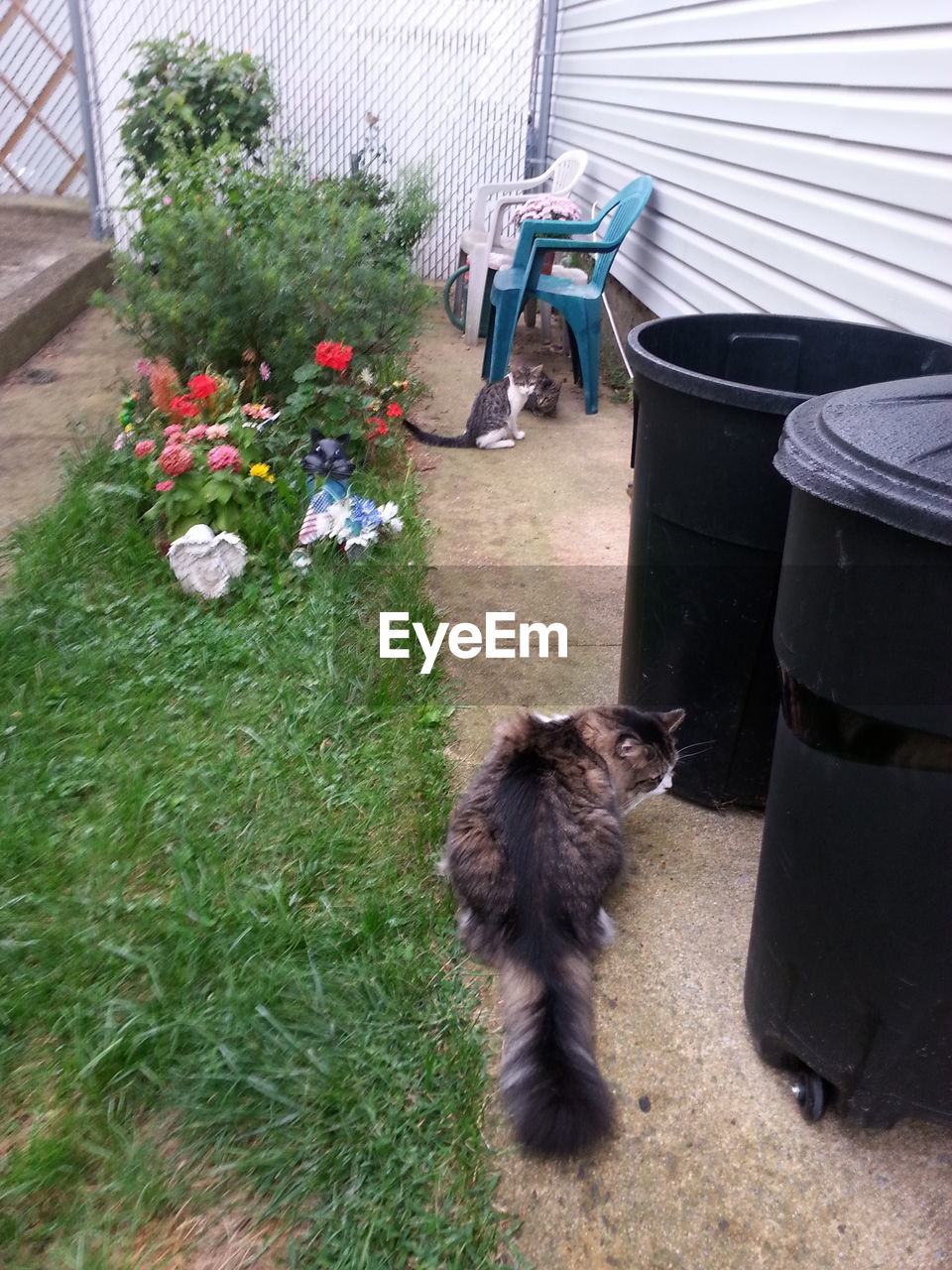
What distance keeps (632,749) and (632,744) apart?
0.04 feet

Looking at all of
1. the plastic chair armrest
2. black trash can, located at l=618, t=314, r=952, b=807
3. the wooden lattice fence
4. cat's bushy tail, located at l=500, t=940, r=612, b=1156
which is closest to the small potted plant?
the plastic chair armrest

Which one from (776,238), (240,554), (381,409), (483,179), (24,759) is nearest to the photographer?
(24,759)

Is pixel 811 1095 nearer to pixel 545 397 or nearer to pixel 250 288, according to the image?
pixel 250 288

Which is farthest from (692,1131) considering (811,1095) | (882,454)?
(882,454)

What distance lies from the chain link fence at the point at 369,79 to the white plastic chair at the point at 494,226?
1.56 m

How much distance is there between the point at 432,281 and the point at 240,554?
22.2 ft

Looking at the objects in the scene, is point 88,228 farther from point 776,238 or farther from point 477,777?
point 477,777

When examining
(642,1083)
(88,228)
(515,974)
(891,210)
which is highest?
(891,210)

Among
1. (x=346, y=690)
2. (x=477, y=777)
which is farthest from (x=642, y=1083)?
(x=346, y=690)

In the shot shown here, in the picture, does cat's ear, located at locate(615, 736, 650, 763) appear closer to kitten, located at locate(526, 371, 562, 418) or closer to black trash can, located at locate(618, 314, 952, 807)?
black trash can, located at locate(618, 314, 952, 807)

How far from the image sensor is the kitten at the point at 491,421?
4.83 metres

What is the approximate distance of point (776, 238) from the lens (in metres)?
3.55

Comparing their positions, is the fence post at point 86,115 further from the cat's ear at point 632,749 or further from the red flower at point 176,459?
the cat's ear at point 632,749

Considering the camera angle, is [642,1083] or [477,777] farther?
[477,777]
